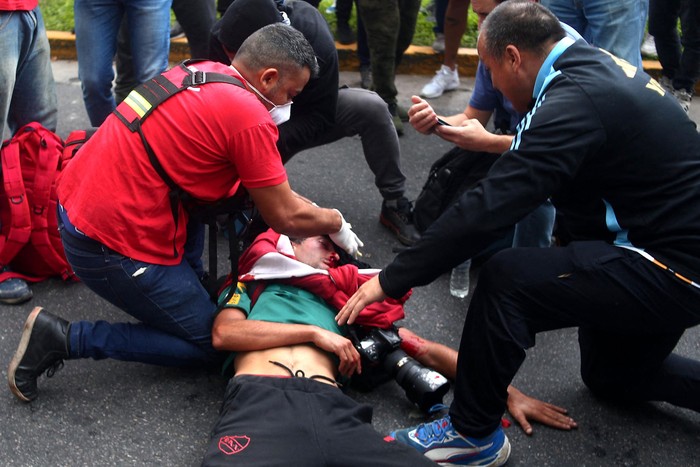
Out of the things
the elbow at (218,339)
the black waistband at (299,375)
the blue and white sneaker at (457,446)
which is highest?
the black waistband at (299,375)

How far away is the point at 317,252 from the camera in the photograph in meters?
3.35

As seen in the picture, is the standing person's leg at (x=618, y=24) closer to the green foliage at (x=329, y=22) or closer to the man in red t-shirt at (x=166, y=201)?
the man in red t-shirt at (x=166, y=201)

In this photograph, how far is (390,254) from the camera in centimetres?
406

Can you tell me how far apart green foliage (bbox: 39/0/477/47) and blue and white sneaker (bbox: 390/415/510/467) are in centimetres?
405

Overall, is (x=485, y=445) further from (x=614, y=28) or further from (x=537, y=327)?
(x=614, y=28)

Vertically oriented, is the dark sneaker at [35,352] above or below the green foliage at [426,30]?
above

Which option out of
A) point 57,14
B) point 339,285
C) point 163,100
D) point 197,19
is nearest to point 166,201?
point 163,100

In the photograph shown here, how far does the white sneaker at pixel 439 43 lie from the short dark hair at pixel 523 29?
3500 millimetres

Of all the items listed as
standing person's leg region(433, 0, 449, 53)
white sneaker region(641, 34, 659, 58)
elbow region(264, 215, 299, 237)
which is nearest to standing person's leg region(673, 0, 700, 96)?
white sneaker region(641, 34, 659, 58)

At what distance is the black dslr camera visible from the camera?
294cm

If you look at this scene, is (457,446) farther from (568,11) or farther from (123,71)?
(123,71)

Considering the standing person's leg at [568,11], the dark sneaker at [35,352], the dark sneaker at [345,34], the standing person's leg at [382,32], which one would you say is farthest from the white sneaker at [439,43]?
the dark sneaker at [35,352]

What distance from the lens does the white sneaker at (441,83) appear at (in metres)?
5.68

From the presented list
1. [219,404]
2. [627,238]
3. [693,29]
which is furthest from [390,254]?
[693,29]
